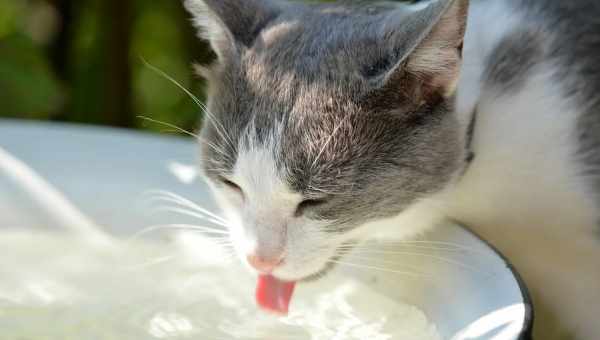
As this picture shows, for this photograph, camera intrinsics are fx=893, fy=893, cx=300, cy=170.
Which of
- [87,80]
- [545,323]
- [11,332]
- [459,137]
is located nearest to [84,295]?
[11,332]

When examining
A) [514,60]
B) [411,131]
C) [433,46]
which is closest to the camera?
[433,46]

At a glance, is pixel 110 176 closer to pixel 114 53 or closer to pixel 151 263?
pixel 151 263

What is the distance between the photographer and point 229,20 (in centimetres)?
122

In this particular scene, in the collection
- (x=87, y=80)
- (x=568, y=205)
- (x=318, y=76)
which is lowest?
(x=87, y=80)

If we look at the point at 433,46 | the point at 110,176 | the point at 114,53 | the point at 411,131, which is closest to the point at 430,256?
the point at 411,131

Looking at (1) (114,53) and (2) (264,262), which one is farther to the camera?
(1) (114,53)

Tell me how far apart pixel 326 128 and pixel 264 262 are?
181 millimetres

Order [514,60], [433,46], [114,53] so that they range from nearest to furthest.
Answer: [433,46] < [514,60] < [114,53]

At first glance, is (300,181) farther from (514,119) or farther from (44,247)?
(44,247)

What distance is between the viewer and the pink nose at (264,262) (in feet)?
3.59

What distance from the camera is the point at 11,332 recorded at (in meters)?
1.11

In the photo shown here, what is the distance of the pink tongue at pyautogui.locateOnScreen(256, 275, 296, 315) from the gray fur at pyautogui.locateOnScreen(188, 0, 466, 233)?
11 cm

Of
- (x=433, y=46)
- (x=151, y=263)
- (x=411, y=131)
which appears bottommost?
(x=151, y=263)

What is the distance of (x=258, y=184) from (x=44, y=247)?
435 mm
